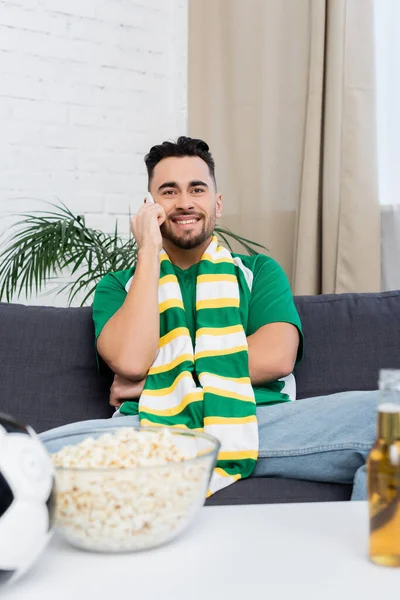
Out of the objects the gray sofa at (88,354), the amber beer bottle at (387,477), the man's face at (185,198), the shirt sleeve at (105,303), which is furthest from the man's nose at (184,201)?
the amber beer bottle at (387,477)

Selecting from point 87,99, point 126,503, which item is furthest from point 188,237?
point 87,99

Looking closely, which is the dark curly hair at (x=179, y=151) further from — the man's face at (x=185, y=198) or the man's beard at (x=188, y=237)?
the man's beard at (x=188, y=237)

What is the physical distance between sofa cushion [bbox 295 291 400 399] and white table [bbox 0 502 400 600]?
1.13 m

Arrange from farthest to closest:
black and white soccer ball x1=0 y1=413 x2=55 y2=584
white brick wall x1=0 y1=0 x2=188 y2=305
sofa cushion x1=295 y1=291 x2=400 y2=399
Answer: white brick wall x1=0 y1=0 x2=188 y2=305, sofa cushion x1=295 y1=291 x2=400 y2=399, black and white soccer ball x1=0 y1=413 x2=55 y2=584

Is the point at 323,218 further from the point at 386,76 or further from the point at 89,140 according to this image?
the point at 89,140

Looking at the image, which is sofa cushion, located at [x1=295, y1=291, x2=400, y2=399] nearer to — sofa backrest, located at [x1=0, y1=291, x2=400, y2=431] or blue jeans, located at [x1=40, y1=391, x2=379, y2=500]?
sofa backrest, located at [x1=0, y1=291, x2=400, y2=431]

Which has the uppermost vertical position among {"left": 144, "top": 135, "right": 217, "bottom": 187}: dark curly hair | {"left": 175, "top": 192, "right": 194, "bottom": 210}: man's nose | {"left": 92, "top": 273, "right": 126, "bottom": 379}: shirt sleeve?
{"left": 144, "top": 135, "right": 217, "bottom": 187}: dark curly hair

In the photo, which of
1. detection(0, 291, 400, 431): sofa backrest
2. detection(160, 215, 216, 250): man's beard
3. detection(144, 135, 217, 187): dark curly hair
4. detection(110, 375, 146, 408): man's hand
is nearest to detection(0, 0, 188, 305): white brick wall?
detection(144, 135, 217, 187): dark curly hair

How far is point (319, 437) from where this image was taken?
5.79 ft

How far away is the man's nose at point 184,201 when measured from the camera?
7.39ft

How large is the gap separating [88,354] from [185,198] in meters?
0.53

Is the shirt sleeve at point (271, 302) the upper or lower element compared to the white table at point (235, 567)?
upper

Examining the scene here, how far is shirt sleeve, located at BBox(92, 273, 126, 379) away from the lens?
2039mm

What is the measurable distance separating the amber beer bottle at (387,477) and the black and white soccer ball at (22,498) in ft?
1.09
